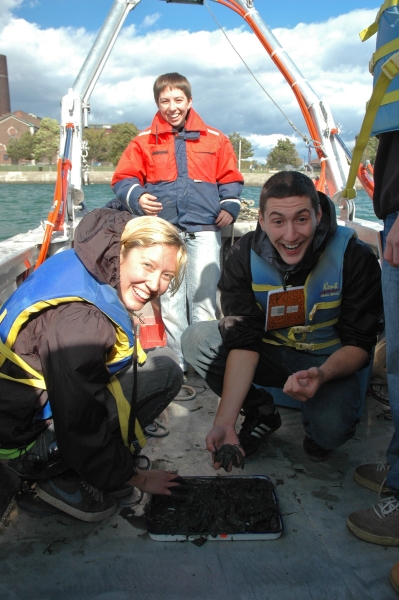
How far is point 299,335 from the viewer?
7.27ft

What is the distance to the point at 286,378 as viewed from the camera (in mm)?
2309

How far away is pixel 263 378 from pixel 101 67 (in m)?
3.57

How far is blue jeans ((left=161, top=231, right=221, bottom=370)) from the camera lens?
320cm

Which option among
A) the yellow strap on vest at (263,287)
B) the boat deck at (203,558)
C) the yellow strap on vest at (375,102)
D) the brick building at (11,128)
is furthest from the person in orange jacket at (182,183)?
→ the brick building at (11,128)

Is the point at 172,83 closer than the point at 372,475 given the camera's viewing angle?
No

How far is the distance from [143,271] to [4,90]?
103 metres

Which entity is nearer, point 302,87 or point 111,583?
point 111,583

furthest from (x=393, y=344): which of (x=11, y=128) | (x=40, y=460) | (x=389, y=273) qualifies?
(x=11, y=128)

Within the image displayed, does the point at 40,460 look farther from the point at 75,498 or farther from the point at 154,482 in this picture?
the point at 154,482

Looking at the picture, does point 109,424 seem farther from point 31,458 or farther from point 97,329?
point 97,329

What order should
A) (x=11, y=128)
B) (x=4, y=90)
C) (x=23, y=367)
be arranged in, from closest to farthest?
1. (x=23, y=367)
2. (x=11, y=128)
3. (x=4, y=90)

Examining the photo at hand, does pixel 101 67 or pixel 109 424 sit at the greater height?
pixel 101 67

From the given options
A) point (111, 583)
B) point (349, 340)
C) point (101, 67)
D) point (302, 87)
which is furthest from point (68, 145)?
point (111, 583)

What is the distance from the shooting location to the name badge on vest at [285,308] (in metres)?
2.13
